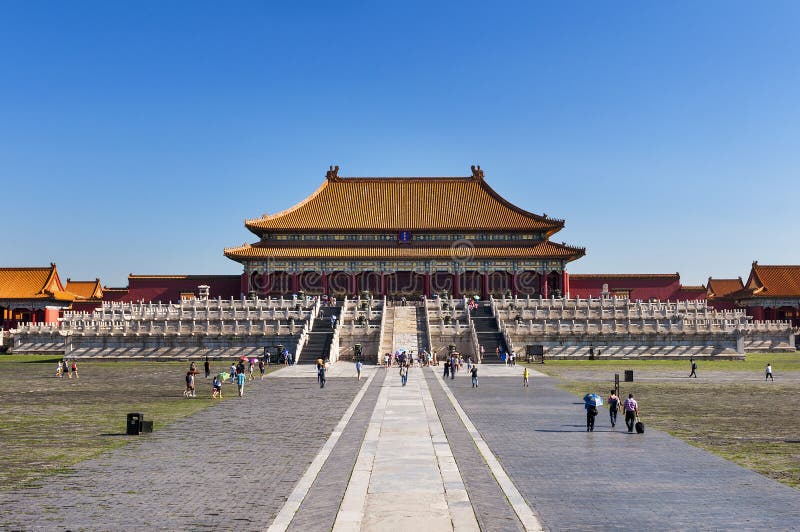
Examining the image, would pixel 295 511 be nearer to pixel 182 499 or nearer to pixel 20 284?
pixel 182 499

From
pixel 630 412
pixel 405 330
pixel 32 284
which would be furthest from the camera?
pixel 32 284

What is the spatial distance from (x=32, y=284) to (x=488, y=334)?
53409mm

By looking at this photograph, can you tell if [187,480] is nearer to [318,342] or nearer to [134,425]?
[134,425]

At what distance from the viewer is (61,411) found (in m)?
24.2

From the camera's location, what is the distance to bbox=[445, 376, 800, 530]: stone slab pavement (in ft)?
36.7

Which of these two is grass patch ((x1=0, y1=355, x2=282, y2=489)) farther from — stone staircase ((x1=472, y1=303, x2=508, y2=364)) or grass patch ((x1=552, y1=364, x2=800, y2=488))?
grass patch ((x1=552, y1=364, x2=800, y2=488))

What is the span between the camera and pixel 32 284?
80312 mm

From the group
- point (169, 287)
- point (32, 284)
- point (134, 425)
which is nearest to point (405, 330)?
point (169, 287)

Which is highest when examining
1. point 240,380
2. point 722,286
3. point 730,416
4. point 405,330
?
point 722,286

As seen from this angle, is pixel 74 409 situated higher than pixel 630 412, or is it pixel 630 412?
pixel 630 412

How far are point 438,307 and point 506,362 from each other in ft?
41.4

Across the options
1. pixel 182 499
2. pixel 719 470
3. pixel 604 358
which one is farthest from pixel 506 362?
pixel 182 499

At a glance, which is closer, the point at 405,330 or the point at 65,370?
the point at 65,370

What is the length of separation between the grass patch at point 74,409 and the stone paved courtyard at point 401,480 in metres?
0.93
